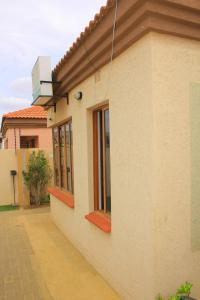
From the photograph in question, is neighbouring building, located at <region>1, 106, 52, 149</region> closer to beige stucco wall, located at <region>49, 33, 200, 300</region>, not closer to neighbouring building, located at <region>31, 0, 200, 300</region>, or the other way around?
neighbouring building, located at <region>31, 0, 200, 300</region>

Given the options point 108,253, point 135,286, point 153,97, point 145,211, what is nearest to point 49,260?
point 108,253

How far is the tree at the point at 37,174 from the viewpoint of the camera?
11.1 meters

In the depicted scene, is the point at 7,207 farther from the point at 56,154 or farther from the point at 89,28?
the point at 89,28

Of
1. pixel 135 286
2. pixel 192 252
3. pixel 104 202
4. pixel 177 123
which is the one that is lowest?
pixel 135 286

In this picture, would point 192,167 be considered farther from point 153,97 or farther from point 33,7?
point 33,7

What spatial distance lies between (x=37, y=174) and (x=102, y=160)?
21.4 feet

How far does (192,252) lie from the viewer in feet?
11.6

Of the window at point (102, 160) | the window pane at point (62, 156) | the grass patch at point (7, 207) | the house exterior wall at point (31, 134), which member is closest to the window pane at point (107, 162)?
the window at point (102, 160)

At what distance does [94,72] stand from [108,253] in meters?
3.10

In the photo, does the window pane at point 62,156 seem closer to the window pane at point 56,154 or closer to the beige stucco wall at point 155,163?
the window pane at point 56,154

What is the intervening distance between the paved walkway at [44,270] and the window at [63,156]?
4.64 ft

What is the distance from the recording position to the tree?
11.1 m

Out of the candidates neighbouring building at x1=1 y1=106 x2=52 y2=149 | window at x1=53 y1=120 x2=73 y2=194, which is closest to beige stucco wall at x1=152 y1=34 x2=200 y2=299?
window at x1=53 y1=120 x2=73 y2=194

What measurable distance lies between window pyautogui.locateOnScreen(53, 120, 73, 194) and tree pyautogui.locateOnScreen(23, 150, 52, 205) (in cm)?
248
